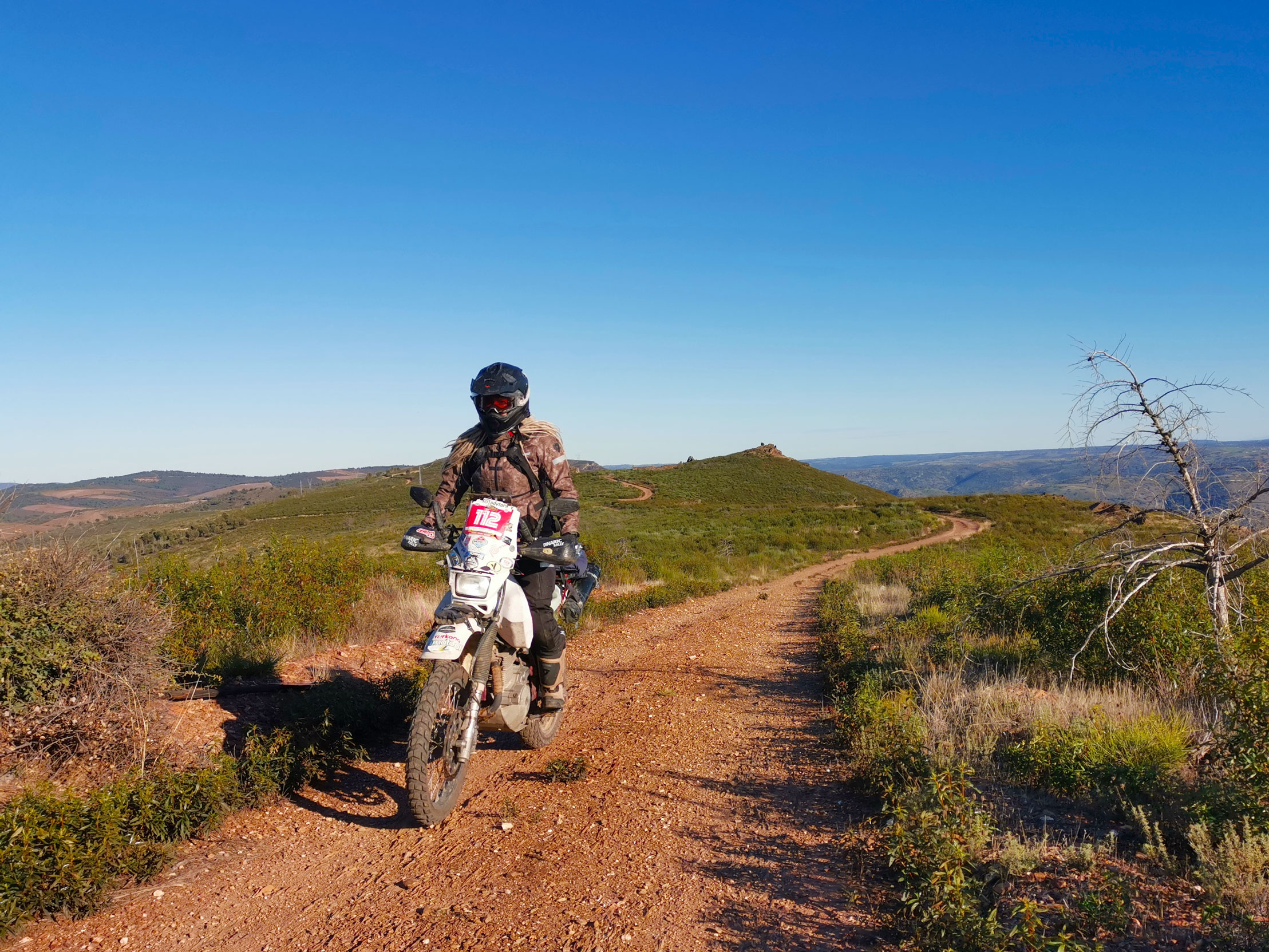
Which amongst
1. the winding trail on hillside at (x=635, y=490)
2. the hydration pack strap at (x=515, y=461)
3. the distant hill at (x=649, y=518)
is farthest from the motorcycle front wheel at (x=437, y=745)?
the winding trail on hillside at (x=635, y=490)

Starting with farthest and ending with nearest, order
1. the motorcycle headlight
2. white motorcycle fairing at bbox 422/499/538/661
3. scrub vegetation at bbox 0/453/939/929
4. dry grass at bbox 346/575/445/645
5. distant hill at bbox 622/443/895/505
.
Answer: distant hill at bbox 622/443/895/505 < dry grass at bbox 346/575/445/645 < the motorcycle headlight < white motorcycle fairing at bbox 422/499/538/661 < scrub vegetation at bbox 0/453/939/929

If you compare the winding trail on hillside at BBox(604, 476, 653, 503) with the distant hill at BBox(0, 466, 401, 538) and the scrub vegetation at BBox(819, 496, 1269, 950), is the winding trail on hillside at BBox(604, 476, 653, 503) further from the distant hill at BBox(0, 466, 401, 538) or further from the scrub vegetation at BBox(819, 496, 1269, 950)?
the scrub vegetation at BBox(819, 496, 1269, 950)

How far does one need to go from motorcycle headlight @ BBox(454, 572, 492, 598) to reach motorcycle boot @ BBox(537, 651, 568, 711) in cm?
106

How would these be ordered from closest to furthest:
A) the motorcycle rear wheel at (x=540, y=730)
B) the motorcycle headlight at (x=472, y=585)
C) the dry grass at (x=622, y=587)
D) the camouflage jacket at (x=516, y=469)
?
the motorcycle headlight at (x=472, y=585)
the camouflage jacket at (x=516, y=469)
the motorcycle rear wheel at (x=540, y=730)
the dry grass at (x=622, y=587)

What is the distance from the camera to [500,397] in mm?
4934

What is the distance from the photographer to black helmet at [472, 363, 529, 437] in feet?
16.1

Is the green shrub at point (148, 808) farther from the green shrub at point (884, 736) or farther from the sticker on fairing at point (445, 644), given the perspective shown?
the green shrub at point (884, 736)

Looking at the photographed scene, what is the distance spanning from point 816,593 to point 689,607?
3.82 meters

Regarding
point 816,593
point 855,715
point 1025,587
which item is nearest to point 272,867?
point 855,715

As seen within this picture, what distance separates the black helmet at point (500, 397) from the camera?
4.92 meters

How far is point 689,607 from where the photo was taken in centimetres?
1288

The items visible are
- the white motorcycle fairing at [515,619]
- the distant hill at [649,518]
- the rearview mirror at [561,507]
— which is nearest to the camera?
the white motorcycle fairing at [515,619]

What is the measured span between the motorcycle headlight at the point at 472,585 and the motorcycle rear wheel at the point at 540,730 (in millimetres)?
1480

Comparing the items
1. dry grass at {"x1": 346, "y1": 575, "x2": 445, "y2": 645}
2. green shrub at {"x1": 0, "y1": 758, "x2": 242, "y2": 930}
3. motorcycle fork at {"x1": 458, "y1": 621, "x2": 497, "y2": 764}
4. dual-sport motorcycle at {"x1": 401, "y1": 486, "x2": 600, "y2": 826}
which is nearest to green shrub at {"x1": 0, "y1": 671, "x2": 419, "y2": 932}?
green shrub at {"x1": 0, "y1": 758, "x2": 242, "y2": 930}
